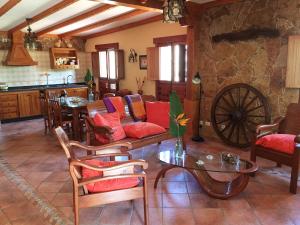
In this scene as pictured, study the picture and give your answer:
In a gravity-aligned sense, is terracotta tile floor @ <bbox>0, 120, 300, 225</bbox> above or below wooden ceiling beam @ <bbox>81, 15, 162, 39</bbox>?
below

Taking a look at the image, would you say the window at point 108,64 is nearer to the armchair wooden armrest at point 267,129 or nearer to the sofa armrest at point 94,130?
the sofa armrest at point 94,130

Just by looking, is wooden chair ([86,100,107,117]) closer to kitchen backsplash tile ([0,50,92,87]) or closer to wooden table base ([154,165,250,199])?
Answer: wooden table base ([154,165,250,199])

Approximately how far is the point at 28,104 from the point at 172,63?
4.38 meters

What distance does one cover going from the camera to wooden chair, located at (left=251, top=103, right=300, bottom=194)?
2916 mm

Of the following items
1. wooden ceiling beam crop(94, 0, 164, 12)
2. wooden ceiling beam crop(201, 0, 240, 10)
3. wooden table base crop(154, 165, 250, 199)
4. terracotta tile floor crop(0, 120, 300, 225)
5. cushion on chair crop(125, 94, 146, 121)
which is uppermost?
wooden ceiling beam crop(201, 0, 240, 10)

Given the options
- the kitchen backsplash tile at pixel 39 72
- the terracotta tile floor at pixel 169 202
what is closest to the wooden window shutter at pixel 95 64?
the kitchen backsplash tile at pixel 39 72

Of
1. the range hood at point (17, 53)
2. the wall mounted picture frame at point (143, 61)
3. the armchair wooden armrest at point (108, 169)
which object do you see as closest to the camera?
the armchair wooden armrest at point (108, 169)

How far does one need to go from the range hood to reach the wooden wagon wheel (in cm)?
583

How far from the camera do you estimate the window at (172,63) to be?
584 centimetres

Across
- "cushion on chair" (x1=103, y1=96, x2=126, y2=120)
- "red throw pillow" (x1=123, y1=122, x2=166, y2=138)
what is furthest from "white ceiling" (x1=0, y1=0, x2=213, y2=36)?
"red throw pillow" (x1=123, y1=122, x2=166, y2=138)

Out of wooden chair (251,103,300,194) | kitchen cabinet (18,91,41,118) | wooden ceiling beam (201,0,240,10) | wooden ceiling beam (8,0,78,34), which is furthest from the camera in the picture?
kitchen cabinet (18,91,41,118)

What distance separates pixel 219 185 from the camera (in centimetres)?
301

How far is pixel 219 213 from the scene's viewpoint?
2549 mm

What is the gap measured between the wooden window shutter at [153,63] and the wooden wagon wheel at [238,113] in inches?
82.0
